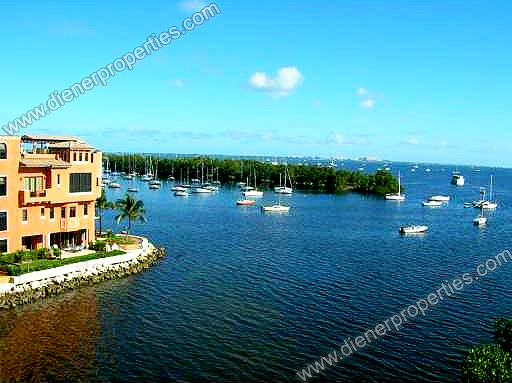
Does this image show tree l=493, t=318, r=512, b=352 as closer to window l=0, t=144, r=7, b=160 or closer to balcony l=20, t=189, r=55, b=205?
balcony l=20, t=189, r=55, b=205

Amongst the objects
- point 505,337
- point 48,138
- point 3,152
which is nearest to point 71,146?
point 48,138

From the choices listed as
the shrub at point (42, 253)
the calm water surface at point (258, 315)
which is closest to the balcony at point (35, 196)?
the shrub at point (42, 253)

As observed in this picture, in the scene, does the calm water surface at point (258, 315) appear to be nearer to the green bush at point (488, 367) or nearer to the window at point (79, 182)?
the green bush at point (488, 367)

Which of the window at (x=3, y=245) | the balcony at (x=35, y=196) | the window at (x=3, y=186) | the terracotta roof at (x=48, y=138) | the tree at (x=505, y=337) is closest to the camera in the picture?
the tree at (x=505, y=337)

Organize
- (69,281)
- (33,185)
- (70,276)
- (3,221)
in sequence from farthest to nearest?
(33,185)
(3,221)
(70,276)
(69,281)

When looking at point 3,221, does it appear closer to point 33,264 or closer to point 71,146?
point 33,264

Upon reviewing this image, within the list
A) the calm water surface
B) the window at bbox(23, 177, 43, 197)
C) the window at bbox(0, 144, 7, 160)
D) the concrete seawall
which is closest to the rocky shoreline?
the concrete seawall
